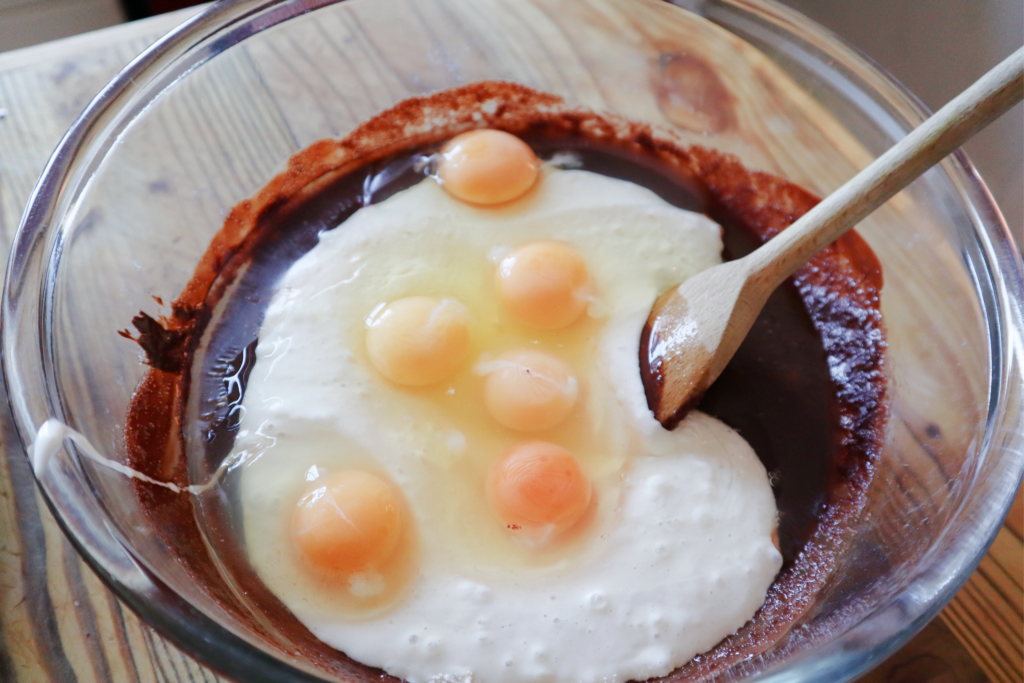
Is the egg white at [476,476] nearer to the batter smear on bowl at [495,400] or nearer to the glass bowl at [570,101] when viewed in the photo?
the batter smear on bowl at [495,400]

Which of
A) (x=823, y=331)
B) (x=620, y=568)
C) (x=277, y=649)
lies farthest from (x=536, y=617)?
(x=823, y=331)

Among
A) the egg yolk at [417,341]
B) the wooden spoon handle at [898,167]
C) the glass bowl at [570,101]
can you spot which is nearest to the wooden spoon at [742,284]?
the wooden spoon handle at [898,167]

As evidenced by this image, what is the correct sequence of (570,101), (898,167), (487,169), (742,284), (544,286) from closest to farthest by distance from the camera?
(898,167) < (742,284) < (544,286) < (487,169) < (570,101)

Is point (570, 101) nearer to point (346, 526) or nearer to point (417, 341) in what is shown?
point (417, 341)

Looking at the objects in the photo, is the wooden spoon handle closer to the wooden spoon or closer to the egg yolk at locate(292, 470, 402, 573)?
the wooden spoon

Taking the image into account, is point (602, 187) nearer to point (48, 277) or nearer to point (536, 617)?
point (536, 617)

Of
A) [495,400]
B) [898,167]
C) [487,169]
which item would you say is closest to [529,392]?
[495,400]

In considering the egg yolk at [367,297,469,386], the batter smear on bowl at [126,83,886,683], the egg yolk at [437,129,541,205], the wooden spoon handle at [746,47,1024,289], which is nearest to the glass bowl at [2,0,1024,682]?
the batter smear on bowl at [126,83,886,683]
